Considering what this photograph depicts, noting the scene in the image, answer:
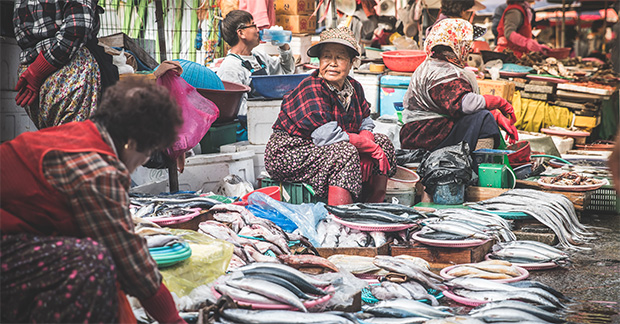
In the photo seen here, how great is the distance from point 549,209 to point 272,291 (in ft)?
12.7

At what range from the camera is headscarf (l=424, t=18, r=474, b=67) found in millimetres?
7320

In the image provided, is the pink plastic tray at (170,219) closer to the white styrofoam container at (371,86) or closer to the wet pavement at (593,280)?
the wet pavement at (593,280)

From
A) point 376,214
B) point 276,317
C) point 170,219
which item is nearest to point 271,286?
point 276,317

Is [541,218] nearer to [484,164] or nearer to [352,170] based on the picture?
[484,164]

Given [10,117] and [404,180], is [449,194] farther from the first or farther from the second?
[10,117]

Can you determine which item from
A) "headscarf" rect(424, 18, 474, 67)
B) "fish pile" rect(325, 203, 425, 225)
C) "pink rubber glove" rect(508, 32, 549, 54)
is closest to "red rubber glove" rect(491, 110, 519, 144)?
"headscarf" rect(424, 18, 474, 67)

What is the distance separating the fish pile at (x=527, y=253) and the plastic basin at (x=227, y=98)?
3145mm

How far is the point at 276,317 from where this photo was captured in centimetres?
317

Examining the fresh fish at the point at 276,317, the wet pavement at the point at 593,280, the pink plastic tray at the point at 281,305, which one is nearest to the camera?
the fresh fish at the point at 276,317

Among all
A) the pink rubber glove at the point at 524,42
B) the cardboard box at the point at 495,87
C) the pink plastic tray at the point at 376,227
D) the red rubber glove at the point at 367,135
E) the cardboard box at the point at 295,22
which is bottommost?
the pink plastic tray at the point at 376,227

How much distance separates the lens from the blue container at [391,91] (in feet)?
33.3

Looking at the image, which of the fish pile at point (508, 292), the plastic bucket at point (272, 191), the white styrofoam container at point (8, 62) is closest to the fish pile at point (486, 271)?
the fish pile at point (508, 292)

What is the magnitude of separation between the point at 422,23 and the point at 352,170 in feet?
27.1

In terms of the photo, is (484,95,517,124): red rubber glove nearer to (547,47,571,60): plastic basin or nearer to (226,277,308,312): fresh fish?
(226,277,308,312): fresh fish
